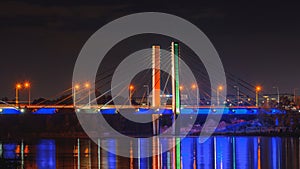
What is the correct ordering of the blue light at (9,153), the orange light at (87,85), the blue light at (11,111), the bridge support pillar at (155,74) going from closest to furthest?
the blue light at (9,153) < the blue light at (11,111) < the bridge support pillar at (155,74) < the orange light at (87,85)

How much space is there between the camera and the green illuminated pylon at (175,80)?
7388 cm

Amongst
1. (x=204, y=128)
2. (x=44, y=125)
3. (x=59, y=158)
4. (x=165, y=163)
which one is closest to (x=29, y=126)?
(x=44, y=125)

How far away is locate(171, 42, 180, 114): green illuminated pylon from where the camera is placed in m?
73.9

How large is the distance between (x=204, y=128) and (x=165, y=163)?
6534cm

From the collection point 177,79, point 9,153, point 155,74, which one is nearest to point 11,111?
point 155,74

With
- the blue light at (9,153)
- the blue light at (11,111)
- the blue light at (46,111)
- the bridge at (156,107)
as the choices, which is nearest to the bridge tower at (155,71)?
the bridge at (156,107)

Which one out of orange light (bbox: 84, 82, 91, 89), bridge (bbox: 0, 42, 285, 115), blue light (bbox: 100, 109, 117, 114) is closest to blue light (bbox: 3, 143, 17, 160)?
bridge (bbox: 0, 42, 285, 115)

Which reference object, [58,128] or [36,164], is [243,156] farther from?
[58,128]

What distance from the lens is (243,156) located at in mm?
45562

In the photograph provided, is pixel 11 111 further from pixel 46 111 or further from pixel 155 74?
pixel 155 74

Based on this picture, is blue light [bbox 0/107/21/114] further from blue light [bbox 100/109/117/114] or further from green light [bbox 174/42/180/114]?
green light [bbox 174/42/180/114]

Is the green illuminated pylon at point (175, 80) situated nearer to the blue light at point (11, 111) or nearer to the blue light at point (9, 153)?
the blue light at point (11, 111)

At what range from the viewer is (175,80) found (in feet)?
251

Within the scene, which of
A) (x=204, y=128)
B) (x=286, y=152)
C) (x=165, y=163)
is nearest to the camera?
(x=165, y=163)
